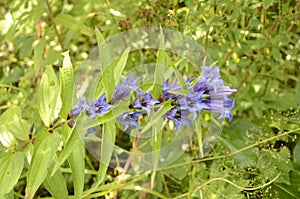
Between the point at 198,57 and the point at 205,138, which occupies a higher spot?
the point at 198,57

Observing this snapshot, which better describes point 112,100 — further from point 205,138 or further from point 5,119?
point 205,138

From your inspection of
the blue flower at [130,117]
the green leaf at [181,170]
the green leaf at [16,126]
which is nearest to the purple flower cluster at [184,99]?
the blue flower at [130,117]

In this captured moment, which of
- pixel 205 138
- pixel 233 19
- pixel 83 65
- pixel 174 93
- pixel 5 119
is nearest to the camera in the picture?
pixel 174 93

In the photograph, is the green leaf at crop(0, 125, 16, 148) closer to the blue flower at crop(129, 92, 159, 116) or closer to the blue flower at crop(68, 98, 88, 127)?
the blue flower at crop(68, 98, 88, 127)

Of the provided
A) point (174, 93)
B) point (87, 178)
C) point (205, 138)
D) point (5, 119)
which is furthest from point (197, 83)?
point (87, 178)

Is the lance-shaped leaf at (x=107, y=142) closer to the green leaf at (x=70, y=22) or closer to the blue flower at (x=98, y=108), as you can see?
the blue flower at (x=98, y=108)

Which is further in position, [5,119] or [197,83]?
[5,119]

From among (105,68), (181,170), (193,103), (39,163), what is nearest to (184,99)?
(193,103)
